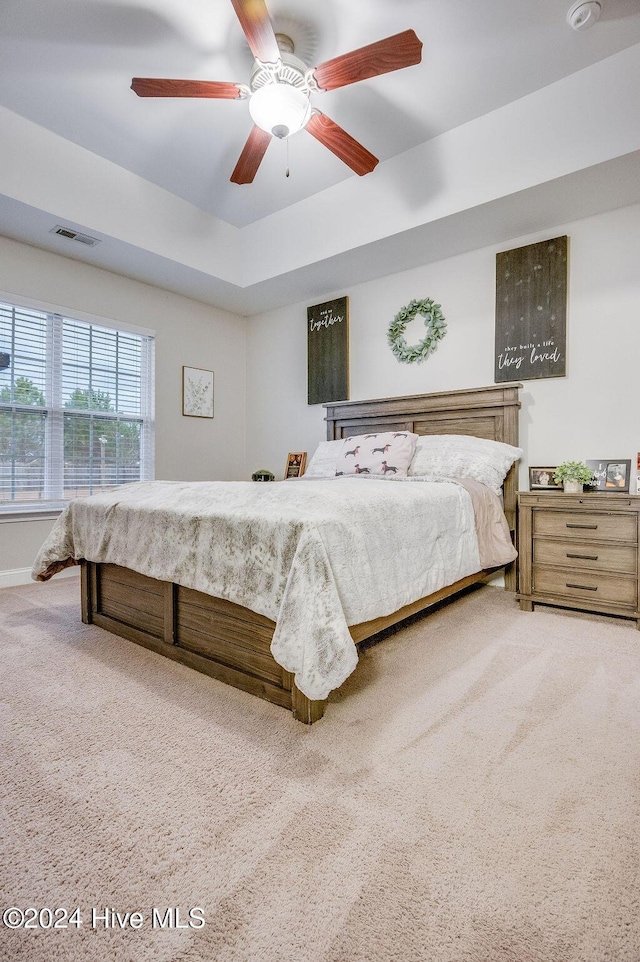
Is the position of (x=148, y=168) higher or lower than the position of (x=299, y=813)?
higher

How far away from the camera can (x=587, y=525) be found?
2539mm

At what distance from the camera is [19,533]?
137 inches

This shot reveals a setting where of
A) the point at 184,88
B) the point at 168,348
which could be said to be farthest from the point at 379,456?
the point at 168,348

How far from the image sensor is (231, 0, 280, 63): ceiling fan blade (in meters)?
1.71

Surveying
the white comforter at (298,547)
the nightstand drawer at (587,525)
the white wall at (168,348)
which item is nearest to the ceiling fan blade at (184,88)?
the white comforter at (298,547)

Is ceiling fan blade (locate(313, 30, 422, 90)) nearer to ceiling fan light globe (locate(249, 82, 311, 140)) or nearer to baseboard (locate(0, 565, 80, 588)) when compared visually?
ceiling fan light globe (locate(249, 82, 311, 140))

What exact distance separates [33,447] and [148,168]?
2.21m

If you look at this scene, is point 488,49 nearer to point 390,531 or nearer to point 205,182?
point 205,182

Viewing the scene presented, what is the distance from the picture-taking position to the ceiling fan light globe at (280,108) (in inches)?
80.7

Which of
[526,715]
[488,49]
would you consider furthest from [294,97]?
[526,715]

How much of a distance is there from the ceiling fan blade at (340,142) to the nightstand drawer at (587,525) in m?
2.18

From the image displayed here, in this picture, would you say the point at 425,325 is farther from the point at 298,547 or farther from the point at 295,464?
the point at 298,547

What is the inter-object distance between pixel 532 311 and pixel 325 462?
5.95ft

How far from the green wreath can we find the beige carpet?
259 cm
